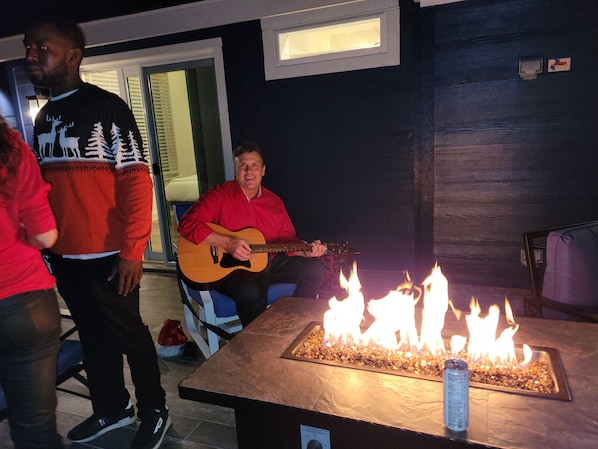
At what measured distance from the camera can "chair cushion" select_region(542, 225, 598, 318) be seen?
2.18 meters

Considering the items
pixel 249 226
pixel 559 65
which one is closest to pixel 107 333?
pixel 249 226

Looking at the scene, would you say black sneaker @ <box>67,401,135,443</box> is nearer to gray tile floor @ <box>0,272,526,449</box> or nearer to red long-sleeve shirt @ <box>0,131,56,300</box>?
gray tile floor @ <box>0,272,526,449</box>

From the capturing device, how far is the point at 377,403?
1.31 meters

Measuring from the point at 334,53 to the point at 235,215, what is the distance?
5.78 ft

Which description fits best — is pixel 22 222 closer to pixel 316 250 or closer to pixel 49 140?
pixel 49 140

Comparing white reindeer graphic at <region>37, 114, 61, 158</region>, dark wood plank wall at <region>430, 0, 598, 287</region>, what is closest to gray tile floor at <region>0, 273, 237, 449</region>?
white reindeer graphic at <region>37, 114, 61, 158</region>

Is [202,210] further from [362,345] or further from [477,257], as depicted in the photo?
[477,257]

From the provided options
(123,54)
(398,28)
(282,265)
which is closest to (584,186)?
(398,28)

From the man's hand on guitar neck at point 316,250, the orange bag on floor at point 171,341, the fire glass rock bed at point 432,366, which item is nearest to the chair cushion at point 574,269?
the fire glass rock bed at point 432,366

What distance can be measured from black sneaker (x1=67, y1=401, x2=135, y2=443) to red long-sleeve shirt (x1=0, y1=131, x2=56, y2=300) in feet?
A: 3.36

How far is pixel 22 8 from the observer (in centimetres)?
462

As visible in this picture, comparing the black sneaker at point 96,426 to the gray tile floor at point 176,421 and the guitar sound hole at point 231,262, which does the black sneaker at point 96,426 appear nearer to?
the gray tile floor at point 176,421

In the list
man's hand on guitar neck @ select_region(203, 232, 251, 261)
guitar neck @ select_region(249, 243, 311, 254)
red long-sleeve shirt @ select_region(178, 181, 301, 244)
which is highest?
red long-sleeve shirt @ select_region(178, 181, 301, 244)

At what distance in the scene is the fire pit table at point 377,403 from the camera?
1.17m
